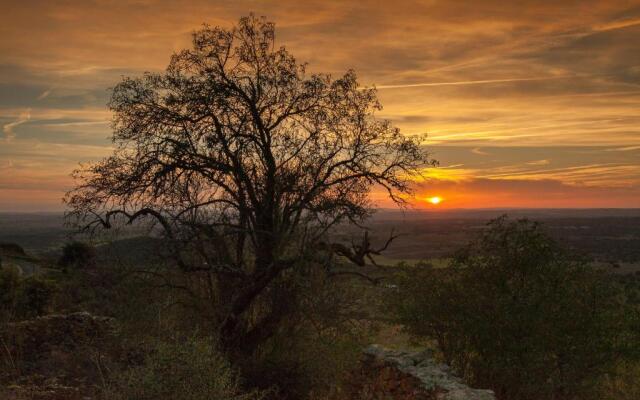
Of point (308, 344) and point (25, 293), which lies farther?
point (25, 293)

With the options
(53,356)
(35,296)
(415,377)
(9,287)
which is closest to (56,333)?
(53,356)

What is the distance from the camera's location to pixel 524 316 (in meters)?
14.9

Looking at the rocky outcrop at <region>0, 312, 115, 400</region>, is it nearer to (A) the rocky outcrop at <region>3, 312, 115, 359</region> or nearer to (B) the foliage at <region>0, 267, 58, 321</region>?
(A) the rocky outcrop at <region>3, 312, 115, 359</region>

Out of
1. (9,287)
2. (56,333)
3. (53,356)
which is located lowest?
(53,356)

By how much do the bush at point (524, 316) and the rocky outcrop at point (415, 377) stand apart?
0.99m

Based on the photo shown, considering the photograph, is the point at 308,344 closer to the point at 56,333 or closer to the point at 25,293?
the point at 56,333

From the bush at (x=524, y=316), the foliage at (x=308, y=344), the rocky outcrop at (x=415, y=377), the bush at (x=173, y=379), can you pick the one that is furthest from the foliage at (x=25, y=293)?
A: the bush at (x=524, y=316)

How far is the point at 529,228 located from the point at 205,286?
31.0 feet

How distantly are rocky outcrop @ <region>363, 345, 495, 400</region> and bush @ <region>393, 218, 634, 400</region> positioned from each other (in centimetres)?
99

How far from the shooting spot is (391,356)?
17.6 m

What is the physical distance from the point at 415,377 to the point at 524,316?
3509 millimetres

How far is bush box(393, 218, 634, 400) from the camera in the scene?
15094 millimetres

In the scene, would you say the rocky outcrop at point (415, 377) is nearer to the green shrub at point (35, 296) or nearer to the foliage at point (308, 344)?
the foliage at point (308, 344)

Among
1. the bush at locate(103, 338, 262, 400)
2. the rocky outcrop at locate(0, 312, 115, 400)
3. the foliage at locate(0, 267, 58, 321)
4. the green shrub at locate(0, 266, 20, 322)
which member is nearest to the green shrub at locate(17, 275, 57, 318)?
the foliage at locate(0, 267, 58, 321)
